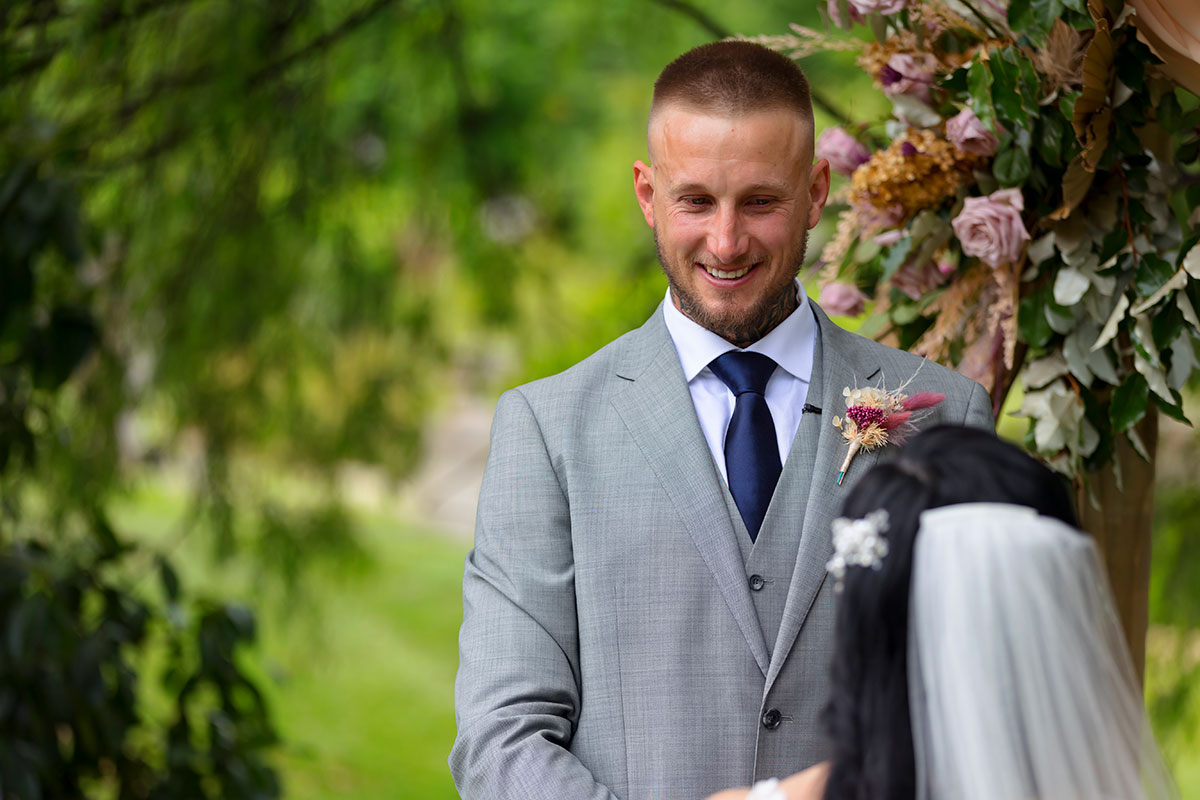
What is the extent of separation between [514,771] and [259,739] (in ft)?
9.06

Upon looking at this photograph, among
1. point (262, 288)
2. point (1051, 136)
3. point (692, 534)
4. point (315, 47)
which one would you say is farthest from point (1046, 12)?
point (262, 288)

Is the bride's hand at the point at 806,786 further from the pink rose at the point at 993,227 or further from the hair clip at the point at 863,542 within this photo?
the pink rose at the point at 993,227

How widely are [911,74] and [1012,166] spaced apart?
0.77 feet

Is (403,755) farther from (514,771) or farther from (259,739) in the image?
(514,771)

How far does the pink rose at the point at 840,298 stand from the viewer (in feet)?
7.81

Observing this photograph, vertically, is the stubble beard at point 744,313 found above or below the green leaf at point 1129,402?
above

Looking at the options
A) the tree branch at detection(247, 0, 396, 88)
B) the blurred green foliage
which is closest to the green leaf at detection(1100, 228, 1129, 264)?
the blurred green foliage

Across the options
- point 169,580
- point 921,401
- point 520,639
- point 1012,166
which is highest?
point 1012,166

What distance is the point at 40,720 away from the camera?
12.0ft

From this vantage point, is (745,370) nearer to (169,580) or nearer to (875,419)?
(875,419)

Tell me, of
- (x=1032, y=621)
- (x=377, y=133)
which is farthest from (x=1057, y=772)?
(x=377, y=133)

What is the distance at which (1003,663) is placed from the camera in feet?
4.38

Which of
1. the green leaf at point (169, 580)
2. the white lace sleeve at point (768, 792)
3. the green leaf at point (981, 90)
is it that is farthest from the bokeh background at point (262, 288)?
the white lace sleeve at point (768, 792)

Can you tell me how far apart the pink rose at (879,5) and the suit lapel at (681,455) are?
0.63 meters
